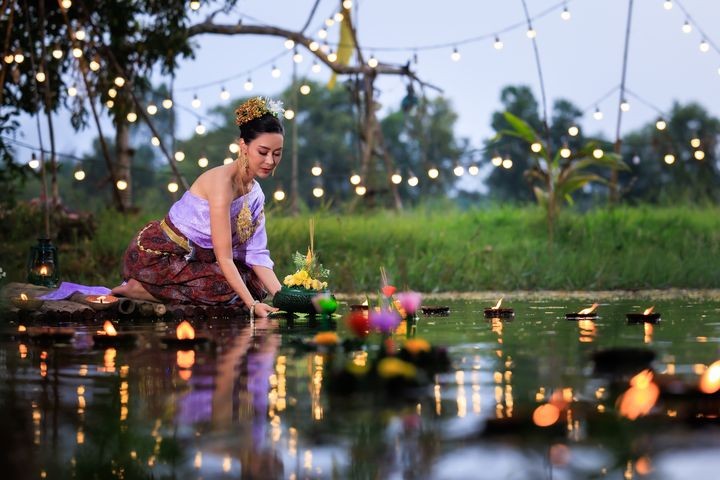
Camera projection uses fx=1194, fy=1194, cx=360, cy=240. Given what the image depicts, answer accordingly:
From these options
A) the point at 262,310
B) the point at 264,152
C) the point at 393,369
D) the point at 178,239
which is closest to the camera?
the point at 393,369

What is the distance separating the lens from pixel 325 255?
11547mm

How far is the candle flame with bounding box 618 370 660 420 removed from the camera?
3141mm

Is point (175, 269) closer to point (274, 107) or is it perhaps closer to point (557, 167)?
point (274, 107)

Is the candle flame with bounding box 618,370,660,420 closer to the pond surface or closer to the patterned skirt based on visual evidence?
the pond surface

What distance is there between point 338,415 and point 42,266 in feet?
18.6

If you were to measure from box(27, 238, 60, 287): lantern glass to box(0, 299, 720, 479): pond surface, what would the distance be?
3.21 metres

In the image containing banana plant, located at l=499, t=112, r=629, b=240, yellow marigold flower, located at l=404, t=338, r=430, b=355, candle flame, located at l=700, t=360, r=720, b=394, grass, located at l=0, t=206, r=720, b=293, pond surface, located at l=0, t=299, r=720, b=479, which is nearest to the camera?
pond surface, located at l=0, t=299, r=720, b=479

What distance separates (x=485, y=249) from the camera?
39.6ft

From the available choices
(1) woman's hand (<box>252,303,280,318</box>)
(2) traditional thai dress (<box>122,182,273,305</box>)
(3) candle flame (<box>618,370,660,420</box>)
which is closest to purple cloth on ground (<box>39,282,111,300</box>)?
(2) traditional thai dress (<box>122,182,273,305</box>)

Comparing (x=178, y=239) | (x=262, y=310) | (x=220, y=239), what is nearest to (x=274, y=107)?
(x=220, y=239)

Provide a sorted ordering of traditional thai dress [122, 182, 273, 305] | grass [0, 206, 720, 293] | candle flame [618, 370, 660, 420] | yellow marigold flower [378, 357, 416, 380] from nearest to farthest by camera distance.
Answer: candle flame [618, 370, 660, 420] → yellow marigold flower [378, 357, 416, 380] → traditional thai dress [122, 182, 273, 305] → grass [0, 206, 720, 293]

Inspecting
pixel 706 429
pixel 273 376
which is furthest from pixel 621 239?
pixel 706 429

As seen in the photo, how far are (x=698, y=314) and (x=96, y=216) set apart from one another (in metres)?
7.63

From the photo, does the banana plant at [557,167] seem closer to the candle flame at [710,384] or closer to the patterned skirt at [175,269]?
Answer: the patterned skirt at [175,269]
